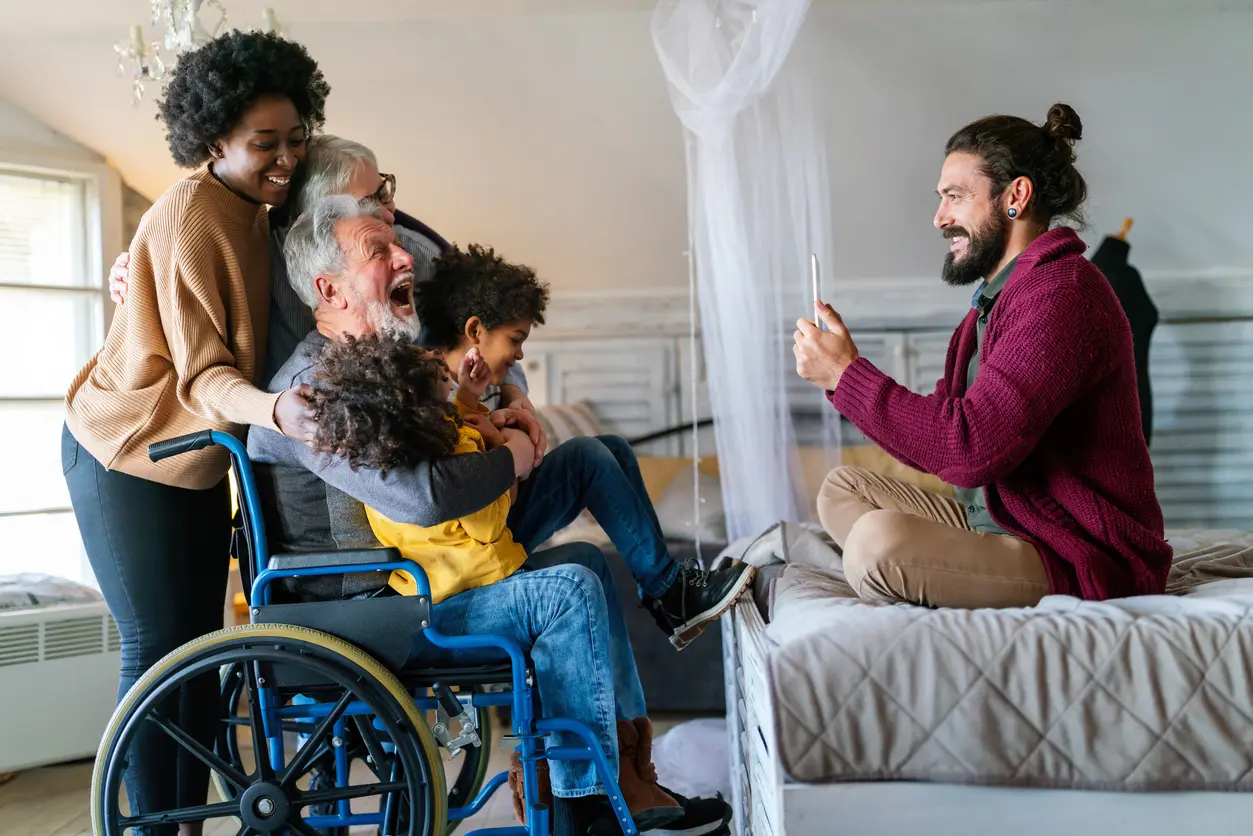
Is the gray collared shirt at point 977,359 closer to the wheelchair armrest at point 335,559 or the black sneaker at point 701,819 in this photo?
the black sneaker at point 701,819

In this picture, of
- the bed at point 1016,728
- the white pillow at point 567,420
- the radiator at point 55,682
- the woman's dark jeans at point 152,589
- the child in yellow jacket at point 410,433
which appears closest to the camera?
the bed at point 1016,728

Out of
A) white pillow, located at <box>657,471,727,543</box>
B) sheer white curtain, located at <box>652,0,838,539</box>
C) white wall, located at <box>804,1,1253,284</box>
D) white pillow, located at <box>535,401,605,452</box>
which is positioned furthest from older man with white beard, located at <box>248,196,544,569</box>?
white pillow, located at <box>535,401,605,452</box>

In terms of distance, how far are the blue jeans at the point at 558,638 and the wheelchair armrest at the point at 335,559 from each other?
0.36 feet

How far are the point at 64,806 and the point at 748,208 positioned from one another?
236cm

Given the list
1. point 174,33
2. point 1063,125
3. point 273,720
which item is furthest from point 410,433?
point 174,33

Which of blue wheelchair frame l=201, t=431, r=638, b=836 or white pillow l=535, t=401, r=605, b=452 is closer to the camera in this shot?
blue wheelchair frame l=201, t=431, r=638, b=836

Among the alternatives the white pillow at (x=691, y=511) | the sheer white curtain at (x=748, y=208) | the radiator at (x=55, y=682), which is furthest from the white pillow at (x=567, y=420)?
the radiator at (x=55, y=682)

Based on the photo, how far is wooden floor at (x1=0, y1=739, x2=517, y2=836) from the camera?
7.55 feet

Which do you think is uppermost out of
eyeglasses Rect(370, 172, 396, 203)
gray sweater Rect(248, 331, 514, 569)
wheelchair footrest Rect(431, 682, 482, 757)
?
eyeglasses Rect(370, 172, 396, 203)

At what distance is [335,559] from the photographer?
1489 mm

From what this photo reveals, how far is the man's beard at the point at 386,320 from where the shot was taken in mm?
1654

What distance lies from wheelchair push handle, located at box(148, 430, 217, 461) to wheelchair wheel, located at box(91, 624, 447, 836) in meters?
0.28

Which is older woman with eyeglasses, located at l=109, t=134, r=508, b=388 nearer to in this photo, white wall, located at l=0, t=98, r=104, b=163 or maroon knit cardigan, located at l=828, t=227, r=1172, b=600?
maroon knit cardigan, located at l=828, t=227, r=1172, b=600

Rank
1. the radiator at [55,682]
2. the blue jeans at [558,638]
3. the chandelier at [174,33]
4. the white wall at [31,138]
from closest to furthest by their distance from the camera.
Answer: the blue jeans at [558,638], the chandelier at [174,33], the radiator at [55,682], the white wall at [31,138]
